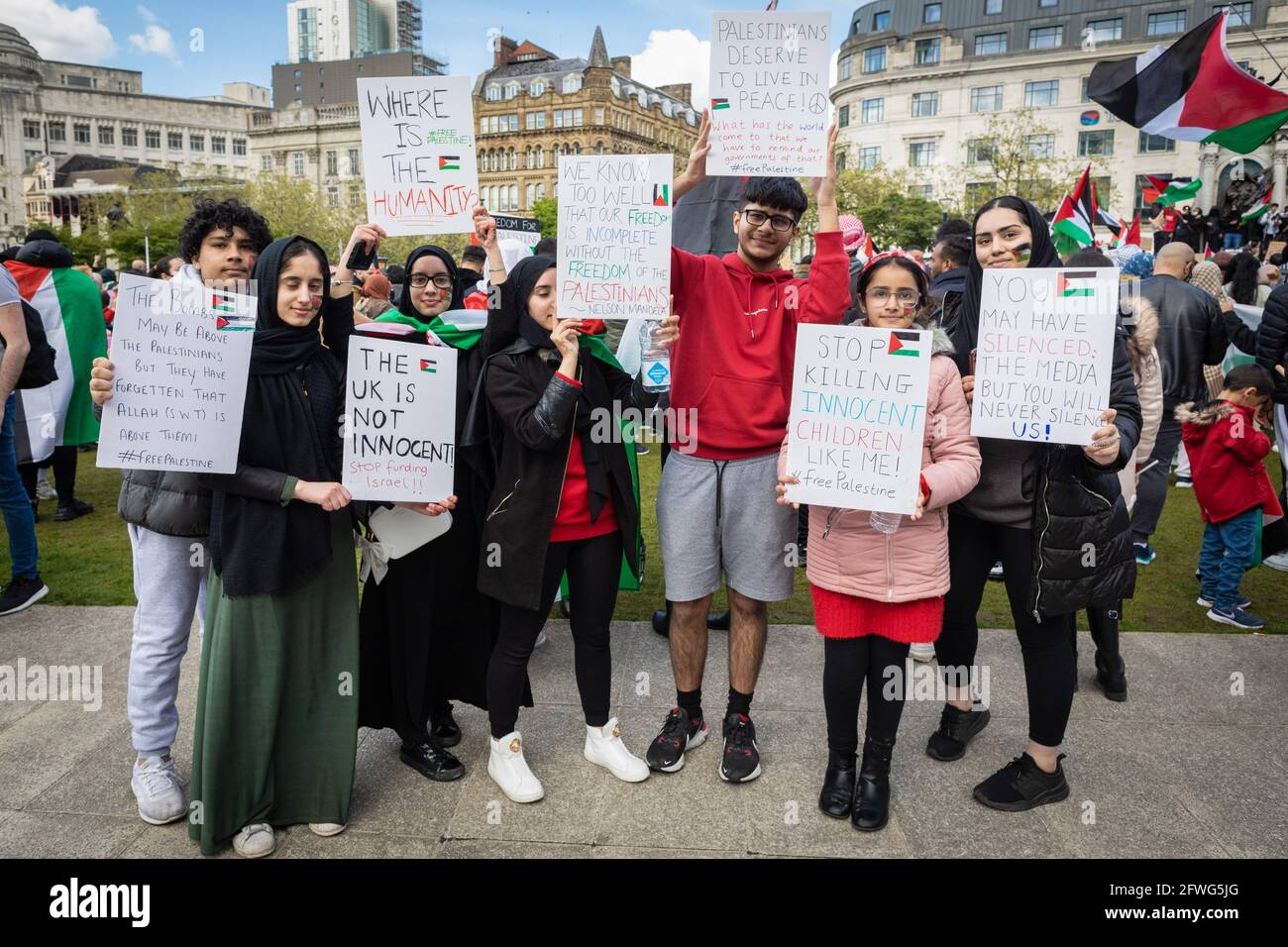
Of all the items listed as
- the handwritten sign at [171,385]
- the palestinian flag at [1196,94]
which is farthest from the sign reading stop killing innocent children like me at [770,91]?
the palestinian flag at [1196,94]

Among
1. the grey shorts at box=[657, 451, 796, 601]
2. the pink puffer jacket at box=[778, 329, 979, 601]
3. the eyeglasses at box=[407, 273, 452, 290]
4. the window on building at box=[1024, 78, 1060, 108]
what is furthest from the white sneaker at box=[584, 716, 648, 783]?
the window on building at box=[1024, 78, 1060, 108]

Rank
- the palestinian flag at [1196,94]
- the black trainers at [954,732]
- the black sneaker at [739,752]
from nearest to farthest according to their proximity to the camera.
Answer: the black sneaker at [739,752] < the black trainers at [954,732] < the palestinian flag at [1196,94]

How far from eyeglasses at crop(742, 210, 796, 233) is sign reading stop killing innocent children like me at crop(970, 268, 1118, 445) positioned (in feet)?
2.64

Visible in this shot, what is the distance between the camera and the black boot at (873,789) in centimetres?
306

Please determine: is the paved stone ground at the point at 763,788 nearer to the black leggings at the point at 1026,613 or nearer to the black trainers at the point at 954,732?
the black trainers at the point at 954,732

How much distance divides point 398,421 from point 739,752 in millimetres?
1834

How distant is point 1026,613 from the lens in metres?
3.14

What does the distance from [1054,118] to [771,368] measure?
68765mm

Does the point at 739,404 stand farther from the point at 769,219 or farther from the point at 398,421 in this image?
the point at 398,421

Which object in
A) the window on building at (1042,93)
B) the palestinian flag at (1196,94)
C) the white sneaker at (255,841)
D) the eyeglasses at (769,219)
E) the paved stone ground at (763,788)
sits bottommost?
the paved stone ground at (763,788)

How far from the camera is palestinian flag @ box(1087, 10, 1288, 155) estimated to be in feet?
17.2

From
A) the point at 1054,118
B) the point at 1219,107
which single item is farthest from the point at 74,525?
the point at 1054,118

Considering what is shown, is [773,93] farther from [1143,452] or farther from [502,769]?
[1143,452]

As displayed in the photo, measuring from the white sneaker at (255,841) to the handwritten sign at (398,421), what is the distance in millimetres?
1176
